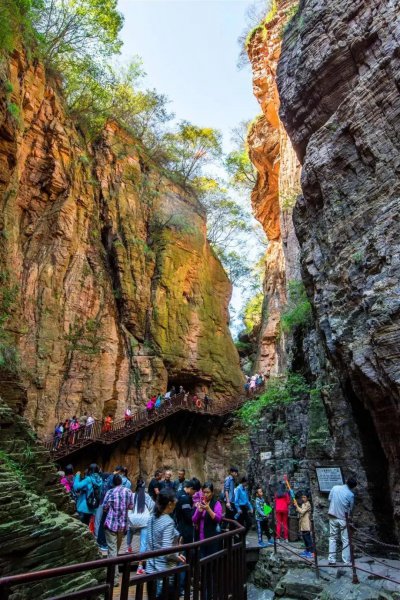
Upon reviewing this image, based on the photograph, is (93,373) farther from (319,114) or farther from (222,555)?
(222,555)

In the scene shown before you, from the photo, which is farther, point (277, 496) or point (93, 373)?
point (93, 373)

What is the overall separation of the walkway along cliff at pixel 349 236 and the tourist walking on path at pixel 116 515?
4.90m

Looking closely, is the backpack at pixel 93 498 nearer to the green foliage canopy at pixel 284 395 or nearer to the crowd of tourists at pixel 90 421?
the green foliage canopy at pixel 284 395

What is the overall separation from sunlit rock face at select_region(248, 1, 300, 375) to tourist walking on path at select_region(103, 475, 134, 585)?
14.2m

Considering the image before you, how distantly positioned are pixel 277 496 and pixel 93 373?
37.8ft

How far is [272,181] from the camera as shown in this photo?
2711 cm

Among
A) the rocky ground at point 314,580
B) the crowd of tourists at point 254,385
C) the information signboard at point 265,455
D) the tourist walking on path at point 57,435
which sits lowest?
the rocky ground at point 314,580

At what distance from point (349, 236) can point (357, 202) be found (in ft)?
2.52

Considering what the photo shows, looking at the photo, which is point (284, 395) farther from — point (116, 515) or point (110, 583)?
point (110, 583)

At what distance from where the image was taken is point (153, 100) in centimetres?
2836

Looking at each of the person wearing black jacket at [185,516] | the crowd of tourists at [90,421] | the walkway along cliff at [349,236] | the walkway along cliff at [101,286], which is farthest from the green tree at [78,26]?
the person wearing black jacket at [185,516]

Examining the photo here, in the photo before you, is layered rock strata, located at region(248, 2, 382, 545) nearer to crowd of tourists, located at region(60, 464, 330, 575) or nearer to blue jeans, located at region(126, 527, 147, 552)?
crowd of tourists, located at region(60, 464, 330, 575)

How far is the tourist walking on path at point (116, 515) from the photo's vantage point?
6301 millimetres

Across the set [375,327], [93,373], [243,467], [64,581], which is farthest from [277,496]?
[243,467]
